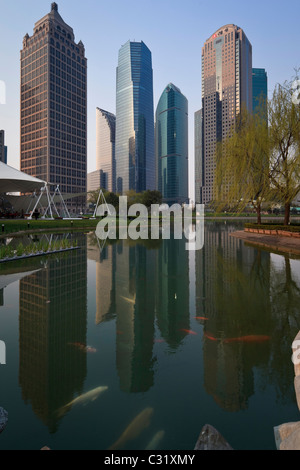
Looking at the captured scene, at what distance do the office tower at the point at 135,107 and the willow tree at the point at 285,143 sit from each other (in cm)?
16777

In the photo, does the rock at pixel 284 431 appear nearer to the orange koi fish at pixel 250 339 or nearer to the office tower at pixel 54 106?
the orange koi fish at pixel 250 339

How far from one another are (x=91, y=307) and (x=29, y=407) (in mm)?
3589

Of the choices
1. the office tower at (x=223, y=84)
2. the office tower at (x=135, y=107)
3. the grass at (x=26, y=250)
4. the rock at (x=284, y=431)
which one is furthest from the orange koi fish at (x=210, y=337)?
the office tower at (x=135, y=107)

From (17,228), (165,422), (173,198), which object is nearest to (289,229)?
(165,422)

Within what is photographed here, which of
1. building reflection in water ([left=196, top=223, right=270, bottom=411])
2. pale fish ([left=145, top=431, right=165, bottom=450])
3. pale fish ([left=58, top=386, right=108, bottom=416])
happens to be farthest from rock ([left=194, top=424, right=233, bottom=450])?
pale fish ([left=58, top=386, right=108, bottom=416])

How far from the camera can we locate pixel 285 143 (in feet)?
71.0

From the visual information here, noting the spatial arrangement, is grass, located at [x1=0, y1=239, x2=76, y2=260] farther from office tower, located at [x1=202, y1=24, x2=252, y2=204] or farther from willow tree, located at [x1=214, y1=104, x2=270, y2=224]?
office tower, located at [x1=202, y1=24, x2=252, y2=204]

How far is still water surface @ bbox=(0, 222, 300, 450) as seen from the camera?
277cm

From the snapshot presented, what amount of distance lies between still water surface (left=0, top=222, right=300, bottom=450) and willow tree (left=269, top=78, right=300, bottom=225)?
44.8ft

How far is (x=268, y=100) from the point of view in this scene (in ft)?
73.7

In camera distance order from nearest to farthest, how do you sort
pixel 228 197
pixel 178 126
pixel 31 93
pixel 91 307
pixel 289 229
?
pixel 91 307
pixel 289 229
pixel 228 197
pixel 31 93
pixel 178 126

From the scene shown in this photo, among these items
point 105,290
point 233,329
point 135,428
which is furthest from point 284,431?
point 105,290
